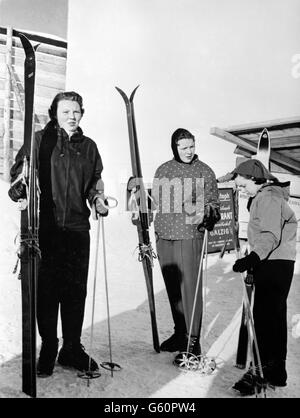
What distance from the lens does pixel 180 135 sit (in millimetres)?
2375

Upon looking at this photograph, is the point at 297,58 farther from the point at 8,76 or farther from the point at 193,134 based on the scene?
the point at 8,76

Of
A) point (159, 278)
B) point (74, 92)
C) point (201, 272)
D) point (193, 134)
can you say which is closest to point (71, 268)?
point (201, 272)

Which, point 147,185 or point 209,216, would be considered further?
point 147,185

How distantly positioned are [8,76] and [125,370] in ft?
5.31

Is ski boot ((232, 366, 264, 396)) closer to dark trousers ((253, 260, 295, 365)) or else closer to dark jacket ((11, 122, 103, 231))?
dark trousers ((253, 260, 295, 365))

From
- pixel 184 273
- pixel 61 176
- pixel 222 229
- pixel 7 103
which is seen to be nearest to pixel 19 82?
pixel 7 103

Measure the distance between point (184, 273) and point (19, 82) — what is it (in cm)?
134

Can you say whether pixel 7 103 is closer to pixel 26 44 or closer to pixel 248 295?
pixel 26 44

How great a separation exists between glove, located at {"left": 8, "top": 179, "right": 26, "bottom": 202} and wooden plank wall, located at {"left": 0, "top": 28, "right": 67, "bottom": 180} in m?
0.34

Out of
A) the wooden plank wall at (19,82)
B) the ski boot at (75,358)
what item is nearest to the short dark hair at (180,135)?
the wooden plank wall at (19,82)

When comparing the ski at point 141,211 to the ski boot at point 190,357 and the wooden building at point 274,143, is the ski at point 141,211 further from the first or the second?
the wooden building at point 274,143

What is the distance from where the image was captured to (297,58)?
96.1 inches

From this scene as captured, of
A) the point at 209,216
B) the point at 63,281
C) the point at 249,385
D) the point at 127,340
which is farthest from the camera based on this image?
the point at 127,340

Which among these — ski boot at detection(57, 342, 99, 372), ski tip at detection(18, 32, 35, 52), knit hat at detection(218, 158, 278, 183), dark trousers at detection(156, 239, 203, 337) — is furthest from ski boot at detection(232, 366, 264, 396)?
ski tip at detection(18, 32, 35, 52)
